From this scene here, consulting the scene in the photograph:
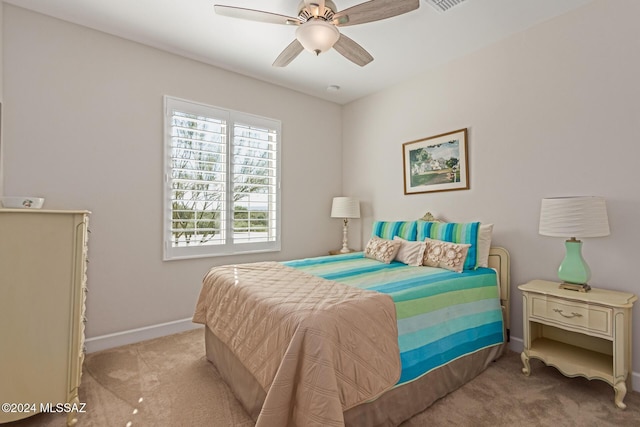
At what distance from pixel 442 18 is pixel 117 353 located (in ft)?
13.1

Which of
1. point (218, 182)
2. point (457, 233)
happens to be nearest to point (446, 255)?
point (457, 233)

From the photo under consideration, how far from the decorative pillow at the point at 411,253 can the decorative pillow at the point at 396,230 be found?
0.67 ft

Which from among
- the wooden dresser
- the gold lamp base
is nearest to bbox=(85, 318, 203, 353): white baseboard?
the wooden dresser

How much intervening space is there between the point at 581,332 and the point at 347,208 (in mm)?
2648

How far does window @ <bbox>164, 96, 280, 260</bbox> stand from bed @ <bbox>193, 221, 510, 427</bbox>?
0.96m

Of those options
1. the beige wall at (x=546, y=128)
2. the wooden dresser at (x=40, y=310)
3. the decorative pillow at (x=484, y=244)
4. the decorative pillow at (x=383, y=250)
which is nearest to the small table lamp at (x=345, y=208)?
the beige wall at (x=546, y=128)

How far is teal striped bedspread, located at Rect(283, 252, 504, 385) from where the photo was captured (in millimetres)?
1828

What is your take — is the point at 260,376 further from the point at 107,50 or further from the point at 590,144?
the point at 107,50

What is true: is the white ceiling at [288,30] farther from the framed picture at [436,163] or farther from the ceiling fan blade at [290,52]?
the framed picture at [436,163]

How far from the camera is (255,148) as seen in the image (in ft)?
12.4

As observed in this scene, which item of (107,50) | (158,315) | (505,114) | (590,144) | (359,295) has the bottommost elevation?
(158,315)

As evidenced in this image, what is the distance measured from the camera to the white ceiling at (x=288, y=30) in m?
2.46

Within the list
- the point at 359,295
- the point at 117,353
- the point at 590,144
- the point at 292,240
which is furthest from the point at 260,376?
the point at 590,144

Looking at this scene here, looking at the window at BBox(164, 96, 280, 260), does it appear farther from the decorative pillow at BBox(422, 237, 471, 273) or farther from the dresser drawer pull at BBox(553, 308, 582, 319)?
the dresser drawer pull at BBox(553, 308, 582, 319)
